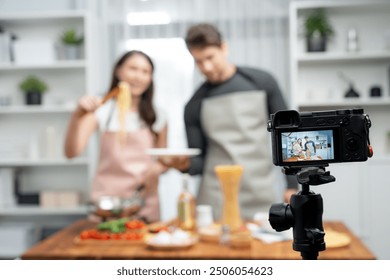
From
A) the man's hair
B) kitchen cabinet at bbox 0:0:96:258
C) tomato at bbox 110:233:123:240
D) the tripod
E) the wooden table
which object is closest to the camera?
the tripod

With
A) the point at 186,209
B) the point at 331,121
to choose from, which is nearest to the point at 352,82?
the point at 186,209

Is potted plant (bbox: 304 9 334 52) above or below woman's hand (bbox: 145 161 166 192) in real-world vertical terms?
above

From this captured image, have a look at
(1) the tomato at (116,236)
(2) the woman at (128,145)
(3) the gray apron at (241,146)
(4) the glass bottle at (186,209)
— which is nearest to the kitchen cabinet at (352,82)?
(3) the gray apron at (241,146)

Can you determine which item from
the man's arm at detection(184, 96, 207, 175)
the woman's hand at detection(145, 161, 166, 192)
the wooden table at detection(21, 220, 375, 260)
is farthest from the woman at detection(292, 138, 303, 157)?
the woman's hand at detection(145, 161, 166, 192)

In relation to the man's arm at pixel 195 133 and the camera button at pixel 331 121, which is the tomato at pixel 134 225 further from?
the camera button at pixel 331 121

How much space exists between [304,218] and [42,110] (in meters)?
1.87

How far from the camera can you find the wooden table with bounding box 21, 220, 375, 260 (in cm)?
100

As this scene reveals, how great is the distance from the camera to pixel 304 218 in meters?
0.38

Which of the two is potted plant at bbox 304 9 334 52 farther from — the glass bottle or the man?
the glass bottle

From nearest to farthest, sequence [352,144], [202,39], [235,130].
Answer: [352,144] → [202,39] → [235,130]

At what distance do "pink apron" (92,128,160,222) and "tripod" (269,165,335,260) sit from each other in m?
A: 1.25

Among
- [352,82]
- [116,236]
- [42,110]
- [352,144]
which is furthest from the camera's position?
[352,82]

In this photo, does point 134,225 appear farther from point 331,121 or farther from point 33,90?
point 33,90

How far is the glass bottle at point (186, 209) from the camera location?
123 centimetres
